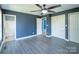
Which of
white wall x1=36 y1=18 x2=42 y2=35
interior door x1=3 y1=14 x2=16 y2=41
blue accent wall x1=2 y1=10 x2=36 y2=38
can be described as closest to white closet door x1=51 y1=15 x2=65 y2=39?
white wall x1=36 y1=18 x2=42 y2=35

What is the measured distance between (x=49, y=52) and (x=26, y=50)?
43cm

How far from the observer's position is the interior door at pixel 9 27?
1623 mm

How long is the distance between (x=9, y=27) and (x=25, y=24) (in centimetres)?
34

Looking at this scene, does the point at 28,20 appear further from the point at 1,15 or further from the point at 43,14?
the point at 1,15

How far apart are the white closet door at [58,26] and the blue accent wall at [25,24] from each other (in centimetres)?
44

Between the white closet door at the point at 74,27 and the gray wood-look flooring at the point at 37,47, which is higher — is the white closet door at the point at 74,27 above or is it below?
above

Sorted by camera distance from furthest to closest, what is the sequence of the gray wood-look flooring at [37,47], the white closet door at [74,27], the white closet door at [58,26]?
the white closet door at [58,26] < the white closet door at [74,27] < the gray wood-look flooring at [37,47]

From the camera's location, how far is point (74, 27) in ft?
5.88

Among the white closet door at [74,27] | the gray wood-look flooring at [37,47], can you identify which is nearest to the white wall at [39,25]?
the gray wood-look flooring at [37,47]

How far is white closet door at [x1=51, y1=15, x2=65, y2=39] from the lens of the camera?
1904 millimetres

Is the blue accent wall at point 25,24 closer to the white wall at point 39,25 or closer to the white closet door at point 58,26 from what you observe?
the white wall at point 39,25

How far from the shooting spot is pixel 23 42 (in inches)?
68.9

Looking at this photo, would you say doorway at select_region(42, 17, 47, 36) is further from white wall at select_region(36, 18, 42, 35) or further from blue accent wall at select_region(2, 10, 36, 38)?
blue accent wall at select_region(2, 10, 36, 38)

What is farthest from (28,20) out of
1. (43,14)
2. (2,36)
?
(2,36)
